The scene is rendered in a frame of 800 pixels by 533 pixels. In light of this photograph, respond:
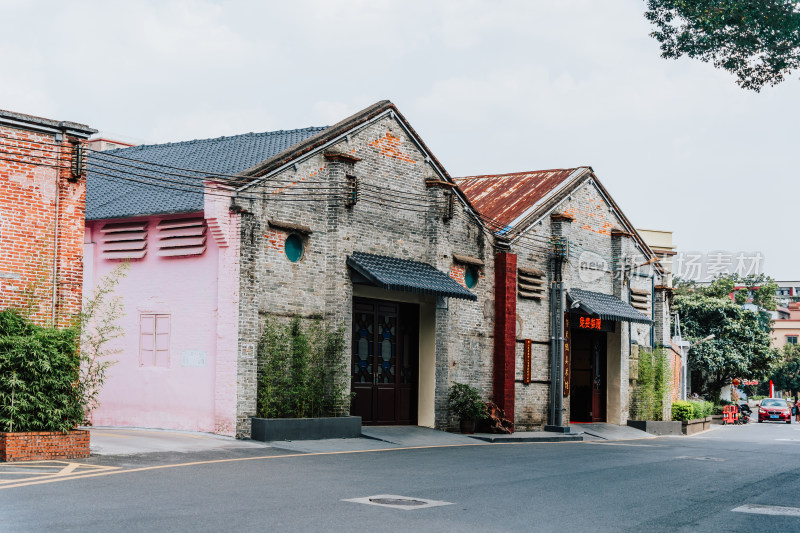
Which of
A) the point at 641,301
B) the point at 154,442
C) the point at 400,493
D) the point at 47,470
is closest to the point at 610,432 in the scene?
the point at 641,301

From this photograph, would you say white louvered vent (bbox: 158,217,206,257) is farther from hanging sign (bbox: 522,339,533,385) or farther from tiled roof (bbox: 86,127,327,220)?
hanging sign (bbox: 522,339,533,385)

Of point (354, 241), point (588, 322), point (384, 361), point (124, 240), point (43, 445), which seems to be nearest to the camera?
point (43, 445)

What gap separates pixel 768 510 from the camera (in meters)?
12.1

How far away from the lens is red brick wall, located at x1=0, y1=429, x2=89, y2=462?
47.1 ft

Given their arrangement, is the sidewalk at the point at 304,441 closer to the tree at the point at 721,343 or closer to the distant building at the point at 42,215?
the distant building at the point at 42,215

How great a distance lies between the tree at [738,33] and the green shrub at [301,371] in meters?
9.09

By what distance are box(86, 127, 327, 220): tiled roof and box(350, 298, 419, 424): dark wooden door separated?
14.0 feet

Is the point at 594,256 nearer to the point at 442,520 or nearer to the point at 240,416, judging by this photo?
the point at 240,416

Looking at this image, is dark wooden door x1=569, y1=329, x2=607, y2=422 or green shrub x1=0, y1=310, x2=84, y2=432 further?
dark wooden door x1=569, y1=329, x2=607, y2=422

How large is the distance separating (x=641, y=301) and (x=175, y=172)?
1770cm

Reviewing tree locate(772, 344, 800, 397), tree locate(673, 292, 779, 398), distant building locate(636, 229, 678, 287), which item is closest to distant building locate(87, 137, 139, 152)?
distant building locate(636, 229, 678, 287)

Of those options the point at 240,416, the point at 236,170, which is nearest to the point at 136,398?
the point at 240,416

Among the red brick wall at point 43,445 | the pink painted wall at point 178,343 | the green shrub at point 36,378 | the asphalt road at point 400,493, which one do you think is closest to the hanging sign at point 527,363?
the asphalt road at point 400,493

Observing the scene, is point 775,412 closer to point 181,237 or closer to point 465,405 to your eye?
point 465,405
